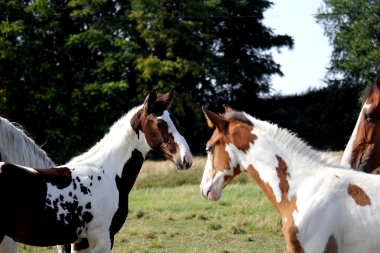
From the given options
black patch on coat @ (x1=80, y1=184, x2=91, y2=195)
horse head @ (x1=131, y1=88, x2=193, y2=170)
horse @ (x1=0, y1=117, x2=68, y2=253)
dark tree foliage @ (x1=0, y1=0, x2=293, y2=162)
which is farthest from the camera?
dark tree foliage @ (x1=0, y1=0, x2=293, y2=162)

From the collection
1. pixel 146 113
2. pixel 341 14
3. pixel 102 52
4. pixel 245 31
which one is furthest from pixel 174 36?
pixel 146 113

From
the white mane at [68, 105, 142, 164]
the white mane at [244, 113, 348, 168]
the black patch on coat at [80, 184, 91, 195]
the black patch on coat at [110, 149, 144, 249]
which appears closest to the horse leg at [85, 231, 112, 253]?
the black patch on coat at [110, 149, 144, 249]

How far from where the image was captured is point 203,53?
97.6 ft

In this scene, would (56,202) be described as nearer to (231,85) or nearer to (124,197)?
(124,197)

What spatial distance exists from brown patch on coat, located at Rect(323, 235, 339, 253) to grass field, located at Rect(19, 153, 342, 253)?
372cm

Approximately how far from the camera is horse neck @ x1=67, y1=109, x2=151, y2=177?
5.28 metres

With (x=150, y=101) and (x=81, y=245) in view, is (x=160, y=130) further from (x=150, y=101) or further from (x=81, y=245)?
(x=81, y=245)

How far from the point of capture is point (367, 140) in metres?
5.39

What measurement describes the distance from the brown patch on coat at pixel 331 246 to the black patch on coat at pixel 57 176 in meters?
2.26

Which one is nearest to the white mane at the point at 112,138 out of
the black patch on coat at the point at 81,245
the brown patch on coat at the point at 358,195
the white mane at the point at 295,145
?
the black patch on coat at the point at 81,245

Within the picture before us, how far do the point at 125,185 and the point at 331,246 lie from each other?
2137 mm

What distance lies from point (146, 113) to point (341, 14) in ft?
102

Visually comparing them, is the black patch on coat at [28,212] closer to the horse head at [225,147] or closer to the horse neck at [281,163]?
the horse head at [225,147]

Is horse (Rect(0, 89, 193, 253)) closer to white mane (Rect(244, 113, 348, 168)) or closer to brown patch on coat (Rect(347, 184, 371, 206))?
white mane (Rect(244, 113, 348, 168))
